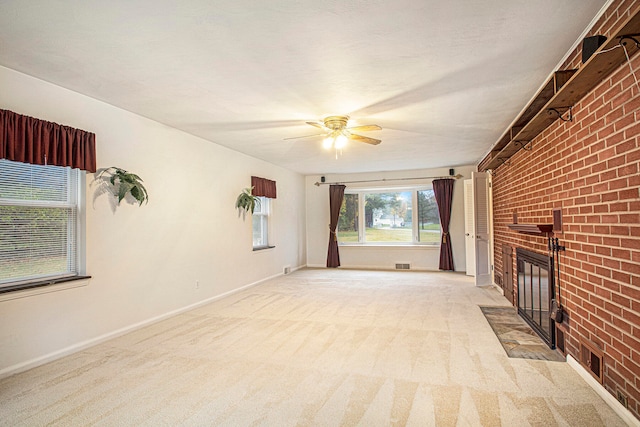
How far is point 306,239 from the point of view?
8531 millimetres

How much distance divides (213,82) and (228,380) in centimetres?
235

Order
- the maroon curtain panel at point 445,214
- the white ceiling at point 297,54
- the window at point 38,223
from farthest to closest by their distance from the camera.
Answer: the maroon curtain panel at point 445,214 < the window at point 38,223 < the white ceiling at point 297,54

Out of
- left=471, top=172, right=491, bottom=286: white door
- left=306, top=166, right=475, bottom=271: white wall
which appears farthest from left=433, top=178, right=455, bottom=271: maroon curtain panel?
left=471, top=172, right=491, bottom=286: white door

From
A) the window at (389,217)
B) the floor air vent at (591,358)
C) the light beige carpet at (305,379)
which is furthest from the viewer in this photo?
the window at (389,217)

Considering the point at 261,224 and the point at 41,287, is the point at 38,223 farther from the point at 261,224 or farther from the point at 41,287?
the point at 261,224

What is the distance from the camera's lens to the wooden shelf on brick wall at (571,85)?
5.20ft

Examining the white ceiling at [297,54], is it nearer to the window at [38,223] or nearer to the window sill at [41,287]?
the window at [38,223]

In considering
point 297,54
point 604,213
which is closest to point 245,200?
point 297,54

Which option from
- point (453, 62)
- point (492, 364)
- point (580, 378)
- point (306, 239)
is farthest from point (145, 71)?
point (306, 239)

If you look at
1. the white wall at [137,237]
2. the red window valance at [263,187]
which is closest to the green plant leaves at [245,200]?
the white wall at [137,237]

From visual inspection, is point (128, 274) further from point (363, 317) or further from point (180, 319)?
point (363, 317)

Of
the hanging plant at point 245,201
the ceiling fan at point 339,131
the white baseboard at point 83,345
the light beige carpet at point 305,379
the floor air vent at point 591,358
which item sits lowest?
the light beige carpet at point 305,379

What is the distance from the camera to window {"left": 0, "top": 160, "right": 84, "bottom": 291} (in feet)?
8.80

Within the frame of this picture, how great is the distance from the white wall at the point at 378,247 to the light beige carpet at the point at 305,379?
3577 millimetres
